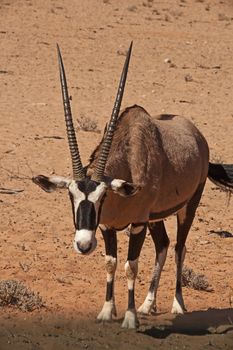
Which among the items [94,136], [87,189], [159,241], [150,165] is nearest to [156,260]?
[159,241]

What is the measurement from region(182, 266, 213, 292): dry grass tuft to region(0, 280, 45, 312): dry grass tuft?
1.84 meters

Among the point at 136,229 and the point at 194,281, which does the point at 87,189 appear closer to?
the point at 136,229

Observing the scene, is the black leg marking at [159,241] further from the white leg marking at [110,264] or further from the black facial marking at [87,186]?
the black facial marking at [87,186]

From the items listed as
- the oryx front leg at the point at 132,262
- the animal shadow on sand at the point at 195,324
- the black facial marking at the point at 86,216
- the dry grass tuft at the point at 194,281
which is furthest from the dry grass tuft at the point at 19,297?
the dry grass tuft at the point at 194,281

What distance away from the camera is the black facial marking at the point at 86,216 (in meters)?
7.05

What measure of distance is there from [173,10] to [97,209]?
27.1 meters

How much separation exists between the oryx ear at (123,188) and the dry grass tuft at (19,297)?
1670 millimetres

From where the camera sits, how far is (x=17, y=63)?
22156 millimetres

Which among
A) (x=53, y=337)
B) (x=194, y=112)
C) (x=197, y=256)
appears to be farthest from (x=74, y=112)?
(x=53, y=337)

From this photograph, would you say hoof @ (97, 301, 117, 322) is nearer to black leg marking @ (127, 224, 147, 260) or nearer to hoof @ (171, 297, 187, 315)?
black leg marking @ (127, 224, 147, 260)

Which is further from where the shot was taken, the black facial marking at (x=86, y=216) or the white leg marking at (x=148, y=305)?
the white leg marking at (x=148, y=305)

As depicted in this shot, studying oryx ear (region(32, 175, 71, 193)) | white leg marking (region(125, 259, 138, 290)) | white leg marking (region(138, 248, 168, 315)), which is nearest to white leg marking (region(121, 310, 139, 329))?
white leg marking (region(125, 259, 138, 290))

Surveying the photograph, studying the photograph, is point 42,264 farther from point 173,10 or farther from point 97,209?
point 173,10

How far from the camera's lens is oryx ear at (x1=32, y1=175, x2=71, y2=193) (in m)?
7.40
